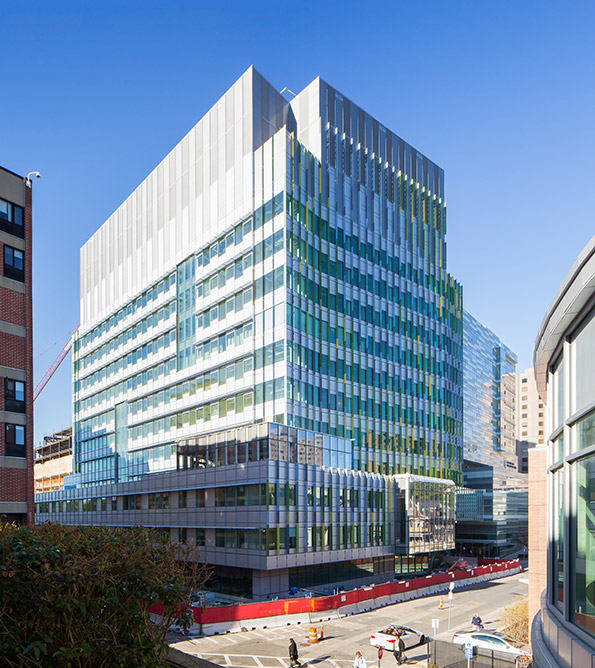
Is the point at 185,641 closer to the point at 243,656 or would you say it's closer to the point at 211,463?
the point at 243,656

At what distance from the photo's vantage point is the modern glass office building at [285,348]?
194ft

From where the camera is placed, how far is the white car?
33.7 meters

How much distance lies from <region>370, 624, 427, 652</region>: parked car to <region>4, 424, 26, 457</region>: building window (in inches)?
913

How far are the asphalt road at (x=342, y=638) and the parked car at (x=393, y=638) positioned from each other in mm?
558

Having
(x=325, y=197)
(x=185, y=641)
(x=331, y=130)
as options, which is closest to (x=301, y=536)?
(x=185, y=641)

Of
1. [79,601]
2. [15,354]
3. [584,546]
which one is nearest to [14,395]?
[15,354]

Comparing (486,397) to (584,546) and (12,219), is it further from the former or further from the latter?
(584,546)

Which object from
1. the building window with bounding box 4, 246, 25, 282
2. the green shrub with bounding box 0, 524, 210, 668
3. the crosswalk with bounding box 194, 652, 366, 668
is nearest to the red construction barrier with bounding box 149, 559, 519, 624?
the crosswalk with bounding box 194, 652, 366, 668

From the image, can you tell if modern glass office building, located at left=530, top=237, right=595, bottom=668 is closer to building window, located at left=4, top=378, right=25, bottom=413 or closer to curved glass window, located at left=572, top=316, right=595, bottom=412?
curved glass window, located at left=572, top=316, right=595, bottom=412

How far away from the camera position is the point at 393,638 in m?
36.4

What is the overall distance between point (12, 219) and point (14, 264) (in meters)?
2.65

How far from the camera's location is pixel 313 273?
66.9 meters

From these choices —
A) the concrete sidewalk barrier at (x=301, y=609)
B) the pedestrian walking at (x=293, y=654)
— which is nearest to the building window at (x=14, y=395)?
the concrete sidewalk barrier at (x=301, y=609)

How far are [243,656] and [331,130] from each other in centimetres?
5640
